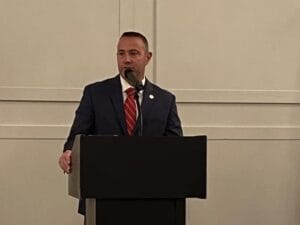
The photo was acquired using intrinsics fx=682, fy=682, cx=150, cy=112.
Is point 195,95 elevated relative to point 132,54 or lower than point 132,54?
lower

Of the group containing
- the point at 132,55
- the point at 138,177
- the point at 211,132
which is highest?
the point at 132,55

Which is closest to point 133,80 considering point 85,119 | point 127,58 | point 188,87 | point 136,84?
point 136,84

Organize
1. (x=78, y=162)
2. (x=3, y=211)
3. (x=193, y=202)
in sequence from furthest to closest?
(x=193, y=202) < (x=3, y=211) < (x=78, y=162)

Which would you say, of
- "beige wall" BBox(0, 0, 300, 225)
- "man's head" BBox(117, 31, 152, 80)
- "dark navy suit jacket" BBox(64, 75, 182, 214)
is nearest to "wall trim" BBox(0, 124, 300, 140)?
"beige wall" BBox(0, 0, 300, 225)

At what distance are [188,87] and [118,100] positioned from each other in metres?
1.34

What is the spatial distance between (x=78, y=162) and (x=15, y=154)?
1.80m

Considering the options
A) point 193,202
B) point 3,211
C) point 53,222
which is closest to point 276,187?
point 193,202

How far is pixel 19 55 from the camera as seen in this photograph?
14.7 feet

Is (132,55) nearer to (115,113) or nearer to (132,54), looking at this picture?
(132,54)

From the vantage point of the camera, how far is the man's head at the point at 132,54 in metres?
3.36

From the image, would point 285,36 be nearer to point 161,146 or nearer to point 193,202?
point 193,202

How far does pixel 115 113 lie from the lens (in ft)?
11.1

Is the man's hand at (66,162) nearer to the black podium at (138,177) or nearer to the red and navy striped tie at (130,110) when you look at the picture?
the black podium at (138,177)

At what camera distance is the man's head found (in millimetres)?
3355
